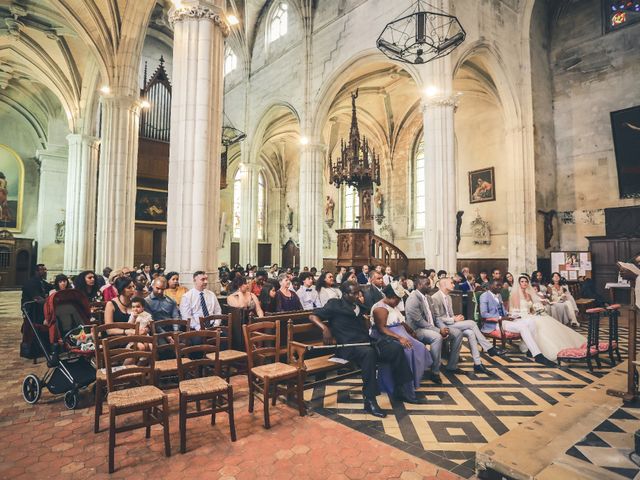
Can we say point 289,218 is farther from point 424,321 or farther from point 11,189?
point 424,321

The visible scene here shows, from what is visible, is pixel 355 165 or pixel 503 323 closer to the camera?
pixel 503 323

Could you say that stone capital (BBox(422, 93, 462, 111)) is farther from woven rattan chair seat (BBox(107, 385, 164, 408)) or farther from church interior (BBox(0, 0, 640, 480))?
woven rattan chair seat (BBox(107, 385, 164, 408))

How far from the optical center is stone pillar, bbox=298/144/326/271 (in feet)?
44.3

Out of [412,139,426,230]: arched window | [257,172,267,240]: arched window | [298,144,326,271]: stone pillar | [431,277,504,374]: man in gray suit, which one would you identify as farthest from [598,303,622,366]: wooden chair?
[257,172,267,240]: arched window

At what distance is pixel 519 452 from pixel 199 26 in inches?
302

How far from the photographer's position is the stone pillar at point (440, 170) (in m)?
9.82

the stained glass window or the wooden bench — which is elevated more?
the stained glass window

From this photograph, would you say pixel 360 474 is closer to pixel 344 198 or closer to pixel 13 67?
pixel 344 198

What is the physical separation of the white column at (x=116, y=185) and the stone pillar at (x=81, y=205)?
4.12m

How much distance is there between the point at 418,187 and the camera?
752 inches

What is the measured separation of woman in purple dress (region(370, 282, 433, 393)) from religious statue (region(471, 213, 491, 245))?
39.7 feet

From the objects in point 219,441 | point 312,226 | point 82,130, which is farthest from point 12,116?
point 219,441

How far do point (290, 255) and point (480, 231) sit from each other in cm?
1319

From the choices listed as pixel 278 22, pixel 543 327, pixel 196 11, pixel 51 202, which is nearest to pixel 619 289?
pixel 543 327
